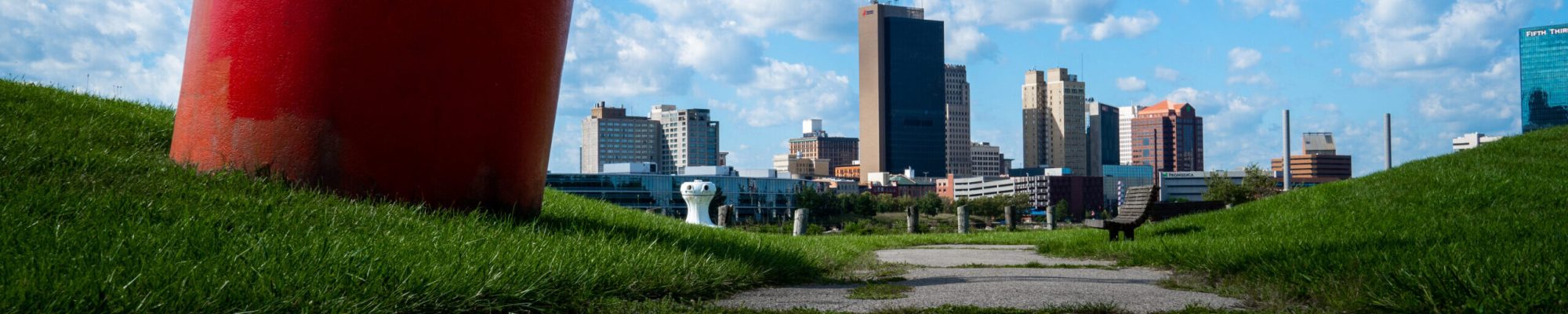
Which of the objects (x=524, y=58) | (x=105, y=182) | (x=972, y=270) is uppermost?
(x=524, y=58)

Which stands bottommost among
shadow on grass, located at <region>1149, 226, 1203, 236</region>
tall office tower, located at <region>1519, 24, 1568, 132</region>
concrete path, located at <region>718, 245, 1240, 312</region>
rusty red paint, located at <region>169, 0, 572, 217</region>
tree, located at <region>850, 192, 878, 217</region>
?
tree, located at <region>850, 192, 878, 217</region>

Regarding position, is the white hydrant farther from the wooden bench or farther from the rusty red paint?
the rusty red paint

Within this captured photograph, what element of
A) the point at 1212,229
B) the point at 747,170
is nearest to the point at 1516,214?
the point at 1212,229

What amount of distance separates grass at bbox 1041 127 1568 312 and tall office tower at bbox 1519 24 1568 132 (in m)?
70.8

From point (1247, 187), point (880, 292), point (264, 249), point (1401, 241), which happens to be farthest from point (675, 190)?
point (264, 249)

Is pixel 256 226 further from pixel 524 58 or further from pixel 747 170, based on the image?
pixel 747 170

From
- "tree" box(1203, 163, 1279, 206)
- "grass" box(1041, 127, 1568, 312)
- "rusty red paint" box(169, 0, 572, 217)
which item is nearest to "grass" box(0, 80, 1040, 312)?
"rusty red paint" box(169, 0, 572, 217)

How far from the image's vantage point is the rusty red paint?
567 cm

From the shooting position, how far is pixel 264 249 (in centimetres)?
397

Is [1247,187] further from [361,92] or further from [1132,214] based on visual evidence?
[361,92]

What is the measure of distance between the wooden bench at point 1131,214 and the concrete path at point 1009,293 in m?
2.71

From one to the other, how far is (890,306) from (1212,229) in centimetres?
578

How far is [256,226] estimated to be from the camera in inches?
180

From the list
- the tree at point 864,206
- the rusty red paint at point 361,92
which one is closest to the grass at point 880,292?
the rusty red paint at point 361,92
